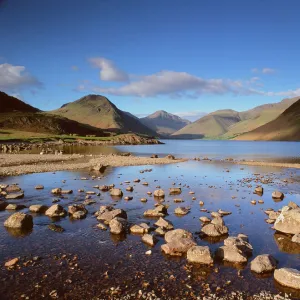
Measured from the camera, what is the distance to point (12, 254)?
1678cm

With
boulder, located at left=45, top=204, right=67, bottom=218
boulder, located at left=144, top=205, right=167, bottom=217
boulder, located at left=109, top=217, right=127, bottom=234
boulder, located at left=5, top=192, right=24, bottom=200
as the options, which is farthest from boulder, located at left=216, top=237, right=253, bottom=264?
boulder, located at left=5, top=192, right=24, bottom=200

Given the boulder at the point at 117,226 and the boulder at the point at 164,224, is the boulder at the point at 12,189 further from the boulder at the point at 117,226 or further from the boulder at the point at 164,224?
the boulder at the point at 164,224

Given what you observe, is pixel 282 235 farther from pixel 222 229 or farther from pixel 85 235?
pixel 85 235

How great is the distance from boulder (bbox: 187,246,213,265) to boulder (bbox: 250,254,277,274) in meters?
2.27

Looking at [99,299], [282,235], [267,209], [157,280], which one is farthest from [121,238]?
[267,209]

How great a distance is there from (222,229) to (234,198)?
11891 millimetres

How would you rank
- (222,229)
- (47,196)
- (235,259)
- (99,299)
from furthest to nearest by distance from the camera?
(47,196) < (222,229) < (235,259) < (99,299)

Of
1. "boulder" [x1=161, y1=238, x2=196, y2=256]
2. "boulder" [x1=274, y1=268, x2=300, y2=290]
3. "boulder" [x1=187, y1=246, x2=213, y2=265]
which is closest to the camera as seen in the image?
"boulder" [x1=274, y1=268, x2=300, y2=290]

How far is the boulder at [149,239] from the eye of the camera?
18473mm

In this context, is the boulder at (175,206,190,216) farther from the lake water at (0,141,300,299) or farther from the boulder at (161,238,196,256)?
the boulder at (161,238,196,256)

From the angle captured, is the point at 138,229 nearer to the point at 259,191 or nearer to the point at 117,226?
the point at 117,226

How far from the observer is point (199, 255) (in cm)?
1617

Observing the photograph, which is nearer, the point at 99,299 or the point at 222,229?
the point at 99,299

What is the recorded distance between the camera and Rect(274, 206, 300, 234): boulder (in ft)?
68.5
